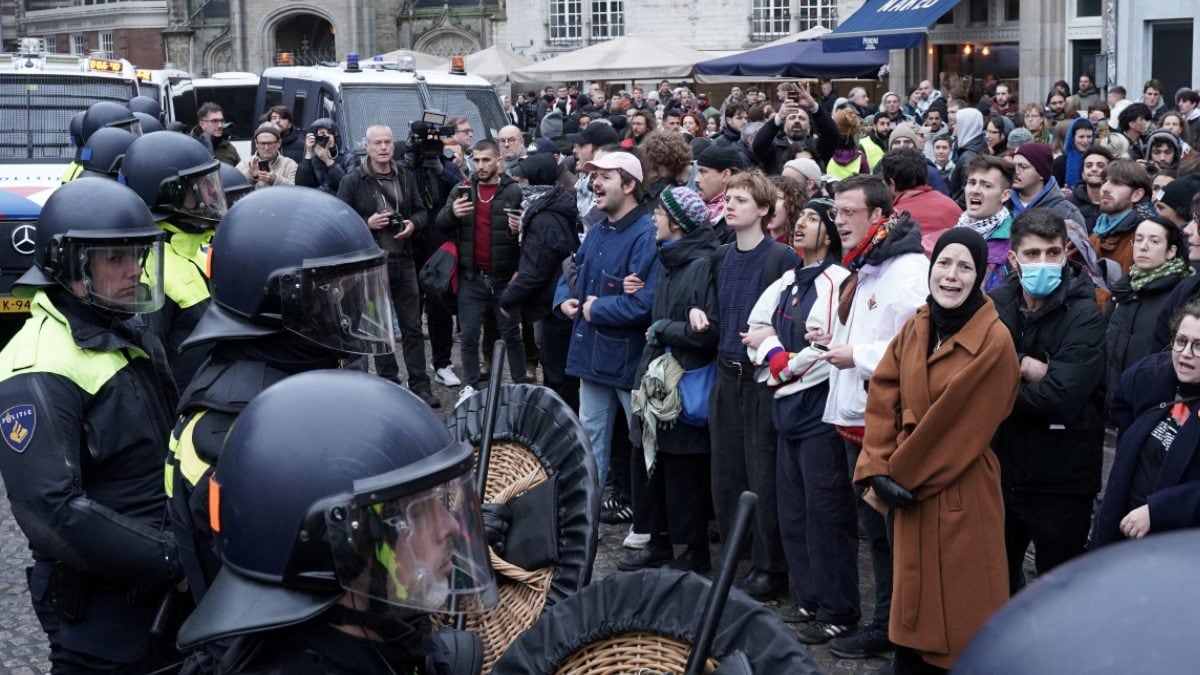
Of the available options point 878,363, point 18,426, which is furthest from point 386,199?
point 18,426

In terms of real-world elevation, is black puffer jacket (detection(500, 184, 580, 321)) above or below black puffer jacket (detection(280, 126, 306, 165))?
below

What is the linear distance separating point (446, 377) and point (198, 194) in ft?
16.7

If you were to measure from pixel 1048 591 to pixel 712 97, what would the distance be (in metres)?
31.4

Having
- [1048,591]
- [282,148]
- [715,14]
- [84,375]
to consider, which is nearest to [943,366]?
[84,375]

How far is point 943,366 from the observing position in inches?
197

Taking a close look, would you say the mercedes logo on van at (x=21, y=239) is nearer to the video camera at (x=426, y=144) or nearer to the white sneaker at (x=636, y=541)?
the video camera at (x=426, y=144)

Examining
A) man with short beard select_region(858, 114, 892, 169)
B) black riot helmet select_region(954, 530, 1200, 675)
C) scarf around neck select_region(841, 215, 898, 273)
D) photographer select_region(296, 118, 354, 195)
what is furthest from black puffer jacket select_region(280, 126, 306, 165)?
black riot helmet select_region(954, 530, 1200, 675)

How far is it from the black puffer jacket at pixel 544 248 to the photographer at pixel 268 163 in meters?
4.26

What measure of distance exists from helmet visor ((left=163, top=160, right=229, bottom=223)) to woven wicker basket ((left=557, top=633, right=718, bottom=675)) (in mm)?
3844

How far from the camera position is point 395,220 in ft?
34.4

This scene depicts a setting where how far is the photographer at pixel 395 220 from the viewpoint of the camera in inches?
413

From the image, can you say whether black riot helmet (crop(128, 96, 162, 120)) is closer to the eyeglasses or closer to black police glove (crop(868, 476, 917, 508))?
black police glove (crop(868, 476, 917, 508))

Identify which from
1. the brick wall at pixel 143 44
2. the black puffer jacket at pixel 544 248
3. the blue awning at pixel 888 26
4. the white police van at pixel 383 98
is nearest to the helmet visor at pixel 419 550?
the black puffer jacket at pixel 544 248

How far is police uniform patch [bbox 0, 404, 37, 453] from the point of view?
149 inches
